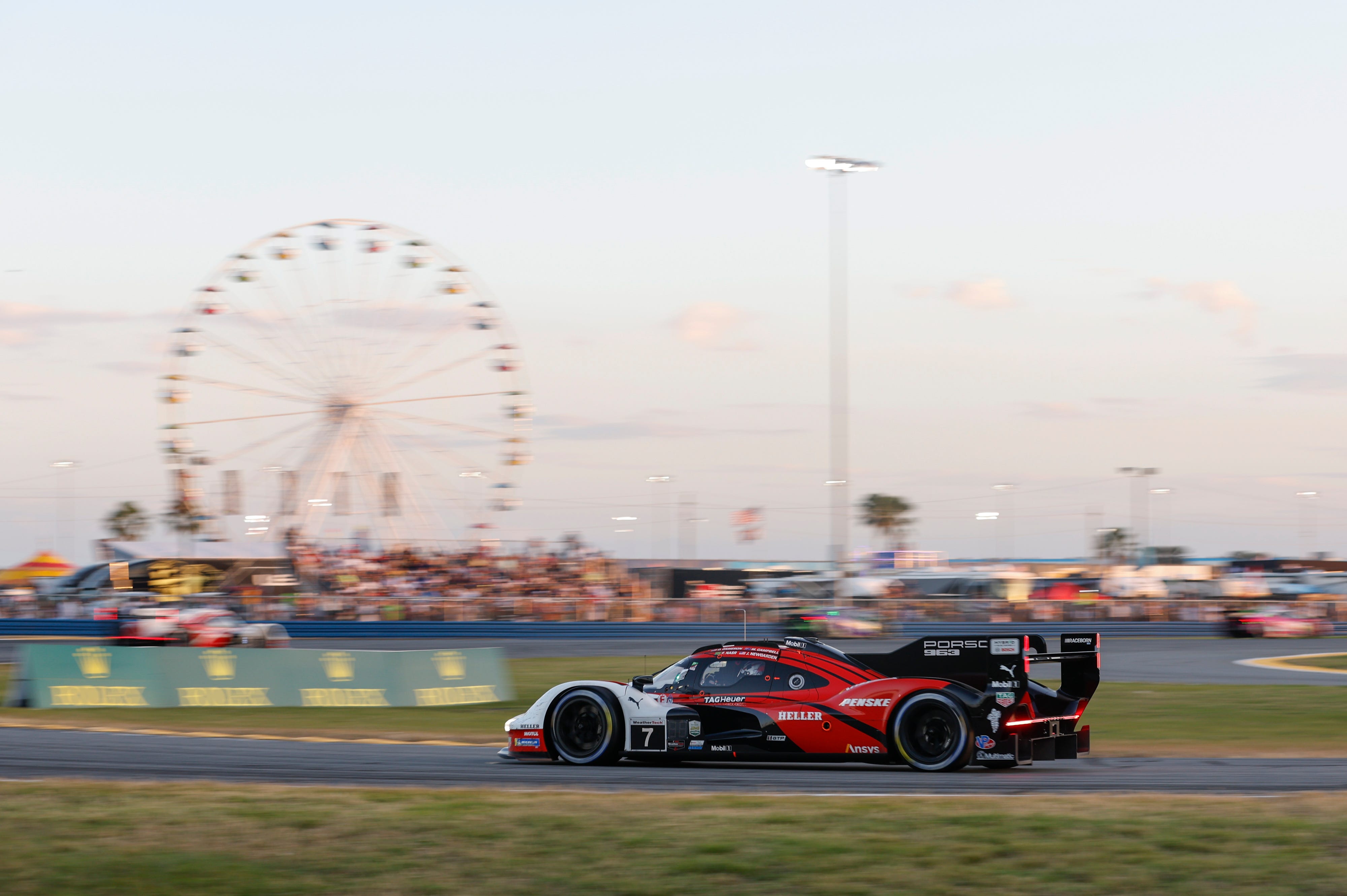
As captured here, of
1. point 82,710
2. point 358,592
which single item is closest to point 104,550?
point 358,592

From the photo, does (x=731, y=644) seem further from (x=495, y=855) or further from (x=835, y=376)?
(x=835, y=376)

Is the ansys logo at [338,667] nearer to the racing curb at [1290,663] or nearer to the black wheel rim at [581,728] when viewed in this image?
the black wheel rim at [581,728]

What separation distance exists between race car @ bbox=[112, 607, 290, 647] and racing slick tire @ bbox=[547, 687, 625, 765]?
61.4 feet

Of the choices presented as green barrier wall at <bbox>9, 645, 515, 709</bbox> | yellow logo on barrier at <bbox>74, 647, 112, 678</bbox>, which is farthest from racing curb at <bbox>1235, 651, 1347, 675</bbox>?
yellow logo on barrier at <bbox>74, 647, 112, 678</bbox>

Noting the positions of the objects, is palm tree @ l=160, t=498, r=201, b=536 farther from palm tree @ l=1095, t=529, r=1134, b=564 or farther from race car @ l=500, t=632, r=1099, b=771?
palm tree @ l=1095, t=529, r=1134, b=564

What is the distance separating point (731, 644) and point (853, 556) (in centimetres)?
8139

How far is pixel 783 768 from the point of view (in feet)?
40.5

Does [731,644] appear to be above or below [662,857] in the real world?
above

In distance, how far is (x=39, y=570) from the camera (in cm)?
6819

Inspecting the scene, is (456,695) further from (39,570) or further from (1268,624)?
(39,570)

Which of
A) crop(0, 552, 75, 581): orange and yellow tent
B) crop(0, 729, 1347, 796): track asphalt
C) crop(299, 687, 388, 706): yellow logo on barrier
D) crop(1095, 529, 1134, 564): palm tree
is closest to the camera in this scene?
crop(0, 729, 1347, 796): track asphalt

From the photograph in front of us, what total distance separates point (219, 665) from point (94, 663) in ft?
5.21

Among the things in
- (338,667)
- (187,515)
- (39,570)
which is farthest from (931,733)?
(39,570)

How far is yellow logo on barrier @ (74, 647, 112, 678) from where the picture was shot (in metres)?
19.3
